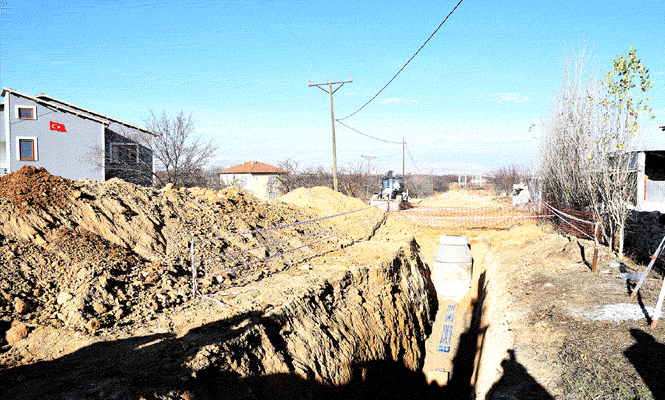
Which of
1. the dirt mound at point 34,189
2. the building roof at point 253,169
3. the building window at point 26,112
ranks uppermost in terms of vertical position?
the building window at point 26,112

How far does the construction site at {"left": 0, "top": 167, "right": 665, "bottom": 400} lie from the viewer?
5.49 meters

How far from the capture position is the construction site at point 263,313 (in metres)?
5.49

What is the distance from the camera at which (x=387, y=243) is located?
52.9 feet

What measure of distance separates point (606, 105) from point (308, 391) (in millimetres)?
13241

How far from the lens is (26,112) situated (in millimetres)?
22734

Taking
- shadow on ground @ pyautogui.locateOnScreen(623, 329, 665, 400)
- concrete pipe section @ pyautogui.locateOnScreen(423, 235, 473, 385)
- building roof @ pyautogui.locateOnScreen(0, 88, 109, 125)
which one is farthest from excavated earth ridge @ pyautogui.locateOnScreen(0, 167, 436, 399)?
building roof @ pyautogui.locateOnScreen(0, 88, 109, 125)

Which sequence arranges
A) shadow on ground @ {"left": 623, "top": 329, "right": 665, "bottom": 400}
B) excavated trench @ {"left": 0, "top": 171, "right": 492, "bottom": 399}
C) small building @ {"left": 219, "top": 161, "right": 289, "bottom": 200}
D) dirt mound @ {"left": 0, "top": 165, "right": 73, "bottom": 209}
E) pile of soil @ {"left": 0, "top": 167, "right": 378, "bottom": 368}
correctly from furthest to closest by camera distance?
small building @ {"left": 219, "top": 161, "right": 289, "bottom": 200} → dirt mound @ {"left": 0, "top": 165, "right": 73, "bottom": 209} → pile of soil @ {"left": 0, "top": 167, "right": 378, "bottom": 368} → excavated trench @ {"left": 0, "top": 171, "right": 492, "bottom": 399} → shadow on ground @ {"left": 623, "top": 329, "right": 665, "bottom": 400}

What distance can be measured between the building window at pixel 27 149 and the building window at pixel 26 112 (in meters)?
1.32

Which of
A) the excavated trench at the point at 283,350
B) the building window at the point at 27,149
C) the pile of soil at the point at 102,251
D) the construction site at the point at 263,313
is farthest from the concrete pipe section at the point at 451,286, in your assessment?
the building window at the point at 27,149

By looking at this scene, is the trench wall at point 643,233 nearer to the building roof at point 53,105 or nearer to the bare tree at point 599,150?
the bare tree at point 599,150

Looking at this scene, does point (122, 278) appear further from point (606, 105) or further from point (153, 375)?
point (606, 105)

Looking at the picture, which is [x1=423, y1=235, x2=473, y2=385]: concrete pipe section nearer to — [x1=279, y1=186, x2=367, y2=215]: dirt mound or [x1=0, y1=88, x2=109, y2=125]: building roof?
[x1=279, y1=186, x2=367, y2=215]: dirt mound

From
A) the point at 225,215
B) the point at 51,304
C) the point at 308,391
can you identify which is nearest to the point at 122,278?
the point at 51,304

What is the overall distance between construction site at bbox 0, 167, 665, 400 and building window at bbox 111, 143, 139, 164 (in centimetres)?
1233
